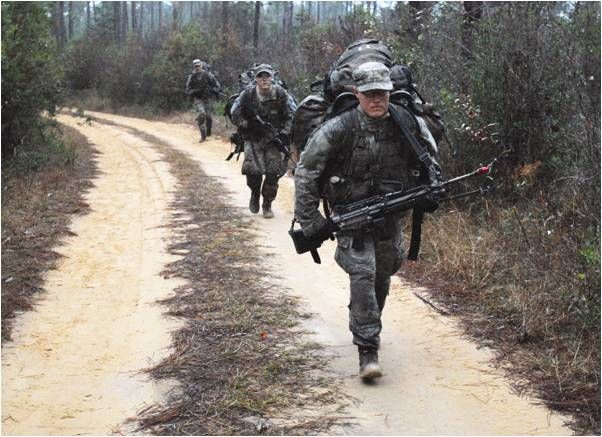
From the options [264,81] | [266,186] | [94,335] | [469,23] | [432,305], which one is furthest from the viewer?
[469,23]

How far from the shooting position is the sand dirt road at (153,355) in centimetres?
405

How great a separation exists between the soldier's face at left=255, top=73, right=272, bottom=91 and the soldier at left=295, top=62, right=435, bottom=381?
4.43 metres

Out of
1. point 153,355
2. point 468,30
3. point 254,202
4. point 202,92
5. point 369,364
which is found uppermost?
point 468,30

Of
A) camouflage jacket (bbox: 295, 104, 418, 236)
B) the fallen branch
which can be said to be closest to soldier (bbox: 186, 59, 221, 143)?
the fallen branch

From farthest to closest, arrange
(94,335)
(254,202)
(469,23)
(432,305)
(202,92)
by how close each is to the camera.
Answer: (202,92) < (469,23) < (254,202) < (432,305) < (94,335)

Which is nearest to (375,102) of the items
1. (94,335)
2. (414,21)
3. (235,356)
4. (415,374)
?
(415,374)

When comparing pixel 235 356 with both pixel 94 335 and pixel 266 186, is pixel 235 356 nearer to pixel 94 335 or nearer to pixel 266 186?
pixel 94 335

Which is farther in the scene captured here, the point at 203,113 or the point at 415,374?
the point at 203,113

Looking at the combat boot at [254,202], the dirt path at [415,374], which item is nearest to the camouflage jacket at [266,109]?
the combat boot at [254,202]

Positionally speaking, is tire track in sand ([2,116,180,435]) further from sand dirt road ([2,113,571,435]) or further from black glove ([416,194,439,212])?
black glove ([416,194,439,212])

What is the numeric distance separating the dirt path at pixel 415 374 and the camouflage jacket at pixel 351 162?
1066 millimetres

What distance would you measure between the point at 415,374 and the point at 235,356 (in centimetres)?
119

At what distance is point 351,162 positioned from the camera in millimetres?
4535

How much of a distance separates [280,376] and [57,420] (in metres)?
1.33
